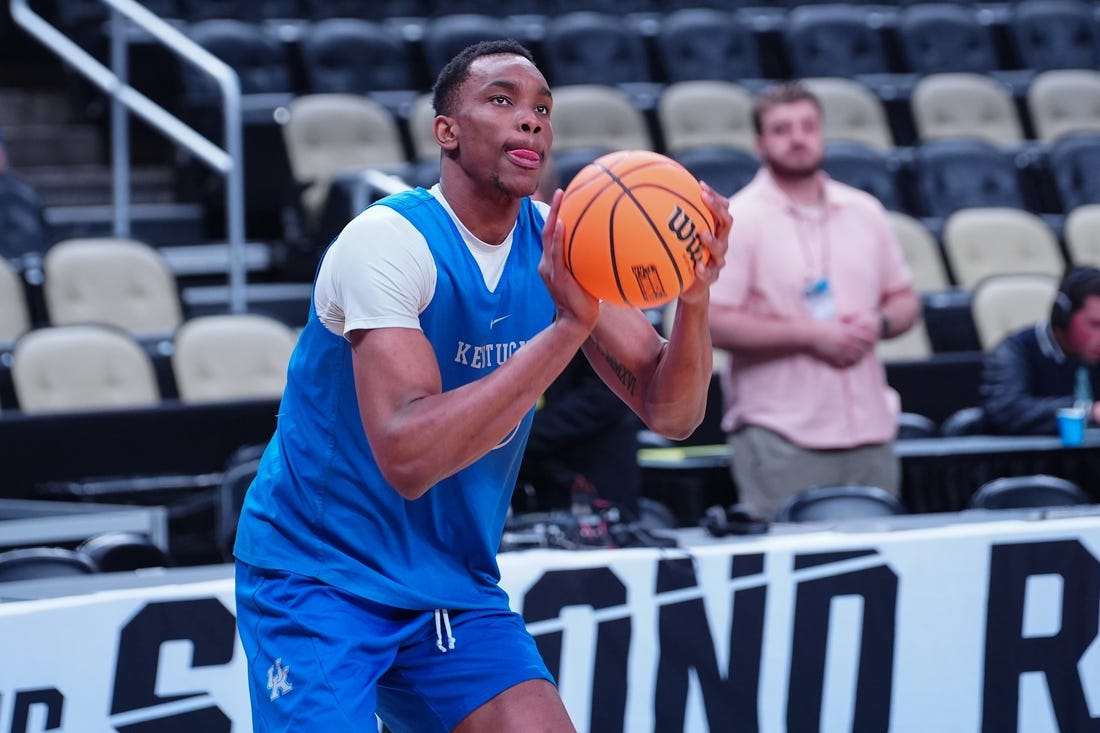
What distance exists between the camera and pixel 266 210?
995cm

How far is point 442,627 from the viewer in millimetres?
2877

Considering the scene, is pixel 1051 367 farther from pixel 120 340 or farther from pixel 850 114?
pixel 850 114

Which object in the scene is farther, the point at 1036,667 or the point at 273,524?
the point at 1036,667

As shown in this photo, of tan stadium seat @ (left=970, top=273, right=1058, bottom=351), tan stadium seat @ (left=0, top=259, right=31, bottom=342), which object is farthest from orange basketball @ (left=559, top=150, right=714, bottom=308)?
tan stadium seat @ (left=970, top=273, right=1058, bottom=351)

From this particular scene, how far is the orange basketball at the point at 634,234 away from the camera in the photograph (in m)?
2.62

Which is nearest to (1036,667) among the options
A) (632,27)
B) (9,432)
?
(9,432)

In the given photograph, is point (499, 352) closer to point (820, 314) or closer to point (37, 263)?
point (820, 314)

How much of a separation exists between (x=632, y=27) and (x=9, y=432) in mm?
6128

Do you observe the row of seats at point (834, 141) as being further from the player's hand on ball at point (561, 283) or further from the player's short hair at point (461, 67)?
the player's hand on ball at point (561, 283)

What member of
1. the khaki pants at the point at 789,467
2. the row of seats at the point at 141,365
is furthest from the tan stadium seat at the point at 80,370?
the khaki pants at the point at 789,467

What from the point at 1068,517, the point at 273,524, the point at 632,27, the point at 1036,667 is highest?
the point at 632,27

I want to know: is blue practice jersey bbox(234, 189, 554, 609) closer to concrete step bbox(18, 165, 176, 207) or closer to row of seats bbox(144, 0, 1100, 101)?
concrete step bbox(18, 165, 176, 207)

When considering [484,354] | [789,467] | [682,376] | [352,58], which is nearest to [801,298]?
[789,467]

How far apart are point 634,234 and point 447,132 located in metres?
0.40
